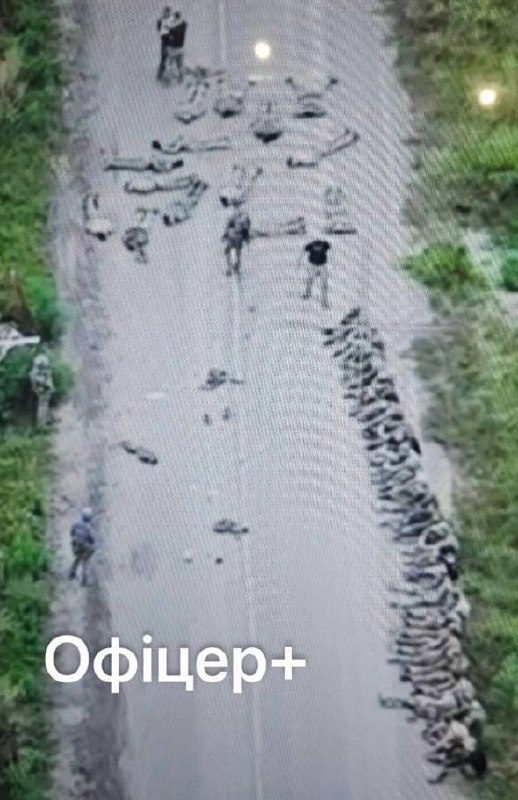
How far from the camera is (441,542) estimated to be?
11.6ft

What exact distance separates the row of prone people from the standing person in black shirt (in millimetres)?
81

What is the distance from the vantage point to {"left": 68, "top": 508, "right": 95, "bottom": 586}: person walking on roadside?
349 centimetres

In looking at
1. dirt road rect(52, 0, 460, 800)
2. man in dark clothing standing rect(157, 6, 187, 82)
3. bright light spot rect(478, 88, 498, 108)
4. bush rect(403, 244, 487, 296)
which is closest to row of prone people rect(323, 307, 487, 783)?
dirt road rect(52, 0, 460, 800)

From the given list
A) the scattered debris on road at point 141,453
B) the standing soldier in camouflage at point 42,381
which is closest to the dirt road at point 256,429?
the scattered debris on road at point 141,453

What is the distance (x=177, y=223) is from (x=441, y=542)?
2.64 ft

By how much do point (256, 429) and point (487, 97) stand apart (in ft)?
2.68

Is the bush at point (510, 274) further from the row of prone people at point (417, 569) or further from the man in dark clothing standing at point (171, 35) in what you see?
the man in dark clothing standing at point (171, 35)

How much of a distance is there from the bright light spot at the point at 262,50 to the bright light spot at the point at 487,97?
1.40 feet

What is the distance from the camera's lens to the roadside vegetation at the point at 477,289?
3.47m

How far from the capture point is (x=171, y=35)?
3910mm

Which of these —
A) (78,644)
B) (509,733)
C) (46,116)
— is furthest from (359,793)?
(46,116)

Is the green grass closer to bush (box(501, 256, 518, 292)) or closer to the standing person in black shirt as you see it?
bush (box(501, 256, 518, 292))

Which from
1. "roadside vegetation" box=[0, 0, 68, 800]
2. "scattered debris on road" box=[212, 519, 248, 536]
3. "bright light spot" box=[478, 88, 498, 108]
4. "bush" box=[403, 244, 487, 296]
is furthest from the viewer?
"bright light spot" box=[478, 88, 498, 108]

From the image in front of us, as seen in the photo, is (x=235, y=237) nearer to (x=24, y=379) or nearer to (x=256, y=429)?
(x=256, y=429)
